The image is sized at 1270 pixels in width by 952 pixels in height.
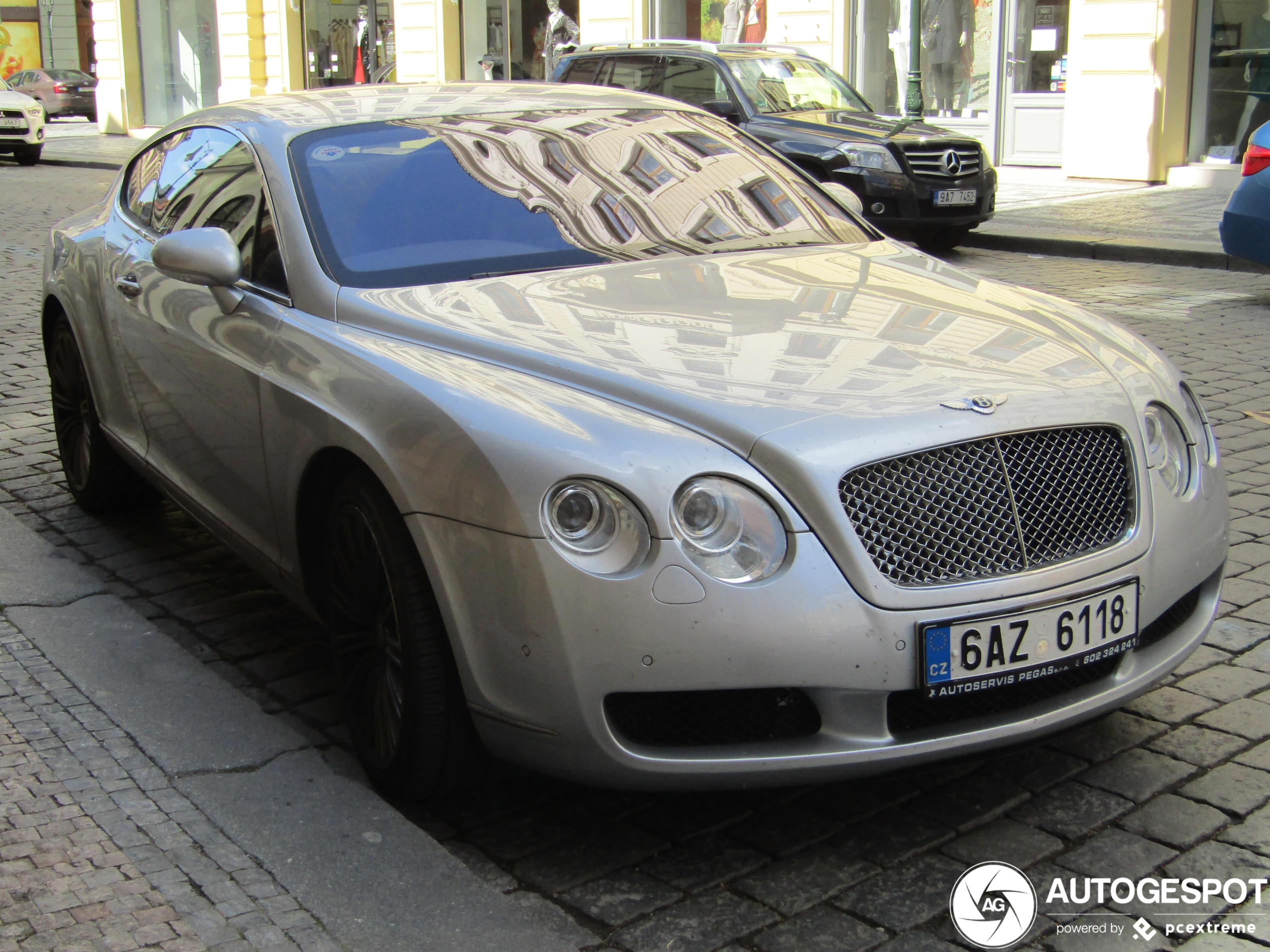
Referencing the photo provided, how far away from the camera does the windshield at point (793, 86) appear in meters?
13.2

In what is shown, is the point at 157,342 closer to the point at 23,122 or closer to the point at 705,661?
the point at 705,661

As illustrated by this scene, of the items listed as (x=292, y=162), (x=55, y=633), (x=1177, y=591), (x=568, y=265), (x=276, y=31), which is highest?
(x=276, y=31)

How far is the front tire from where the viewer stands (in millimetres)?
2918

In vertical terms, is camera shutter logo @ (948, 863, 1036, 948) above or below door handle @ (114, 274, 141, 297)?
below

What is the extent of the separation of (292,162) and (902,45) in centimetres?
1666

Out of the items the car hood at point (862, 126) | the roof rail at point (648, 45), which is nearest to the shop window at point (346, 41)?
the roof rail at point (648, 45)

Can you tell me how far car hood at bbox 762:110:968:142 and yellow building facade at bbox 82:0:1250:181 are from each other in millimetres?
2693

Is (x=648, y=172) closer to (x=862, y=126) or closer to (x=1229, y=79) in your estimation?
(x=862, y=126)

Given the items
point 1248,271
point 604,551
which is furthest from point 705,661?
point 1248,271

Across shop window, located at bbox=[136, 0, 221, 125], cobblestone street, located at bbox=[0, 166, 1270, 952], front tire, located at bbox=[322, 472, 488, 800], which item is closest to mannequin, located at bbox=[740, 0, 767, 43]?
shop window, located at bbox=[136, 0, 221, 125]

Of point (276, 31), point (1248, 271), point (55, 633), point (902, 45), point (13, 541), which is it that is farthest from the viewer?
point (276, 31)

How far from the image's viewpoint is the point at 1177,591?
3.02m

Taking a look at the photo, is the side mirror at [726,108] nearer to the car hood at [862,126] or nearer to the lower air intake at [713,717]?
the car hood at [862,126]

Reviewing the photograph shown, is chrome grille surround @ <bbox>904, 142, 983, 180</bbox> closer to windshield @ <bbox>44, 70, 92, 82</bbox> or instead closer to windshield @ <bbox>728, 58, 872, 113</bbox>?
windshield @ <bbox>728, 58, 872, 113</bbox>
